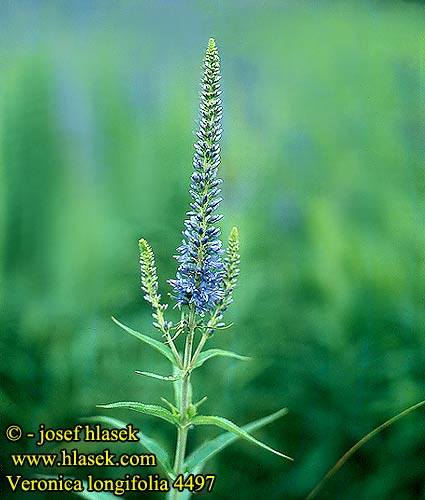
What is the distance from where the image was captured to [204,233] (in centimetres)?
159

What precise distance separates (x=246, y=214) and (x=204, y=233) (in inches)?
32.5

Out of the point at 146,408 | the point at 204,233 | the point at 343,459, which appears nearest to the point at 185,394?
the point at 146,408

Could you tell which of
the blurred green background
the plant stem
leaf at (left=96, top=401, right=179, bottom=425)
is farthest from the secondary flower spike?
the blurred green background

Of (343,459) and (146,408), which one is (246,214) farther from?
(146,408)

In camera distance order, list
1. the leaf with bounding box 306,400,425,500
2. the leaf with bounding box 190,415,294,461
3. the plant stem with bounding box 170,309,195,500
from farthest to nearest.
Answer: the leaf with bounding box 306,400,425,500 < the plant stem with bounding box 170,309,195,500 < the leaf with bounding box 190,415,294,461

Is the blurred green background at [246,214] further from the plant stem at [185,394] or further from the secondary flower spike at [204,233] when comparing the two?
the secondary flower spike at [204,233]

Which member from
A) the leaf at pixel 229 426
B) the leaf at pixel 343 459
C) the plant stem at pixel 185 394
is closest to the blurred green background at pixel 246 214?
the leaf at pixel 343 459

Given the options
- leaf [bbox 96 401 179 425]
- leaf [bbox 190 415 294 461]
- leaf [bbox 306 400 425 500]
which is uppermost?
leaf [bbox 96 401 179 425]

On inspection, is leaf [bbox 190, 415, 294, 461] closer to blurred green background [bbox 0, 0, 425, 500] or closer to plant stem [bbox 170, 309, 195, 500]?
plant stem [bbox 170, 309, 195, 500]

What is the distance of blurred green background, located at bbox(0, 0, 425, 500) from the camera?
2.31 meters

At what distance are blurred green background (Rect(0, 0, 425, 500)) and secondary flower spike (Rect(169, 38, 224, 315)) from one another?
2.00ft

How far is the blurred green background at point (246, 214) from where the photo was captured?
2.31 m

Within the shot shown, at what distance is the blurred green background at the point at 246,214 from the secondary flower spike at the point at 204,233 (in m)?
0.61

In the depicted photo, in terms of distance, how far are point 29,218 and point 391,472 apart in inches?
56.6
